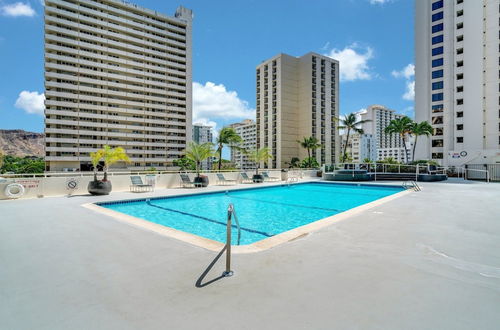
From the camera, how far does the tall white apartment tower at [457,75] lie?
39.3m

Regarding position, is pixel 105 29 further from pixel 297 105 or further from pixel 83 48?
pixel 297 105

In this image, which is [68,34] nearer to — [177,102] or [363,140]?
[177,102]

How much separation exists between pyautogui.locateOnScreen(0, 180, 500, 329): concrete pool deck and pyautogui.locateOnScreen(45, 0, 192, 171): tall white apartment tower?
6148 centimetres

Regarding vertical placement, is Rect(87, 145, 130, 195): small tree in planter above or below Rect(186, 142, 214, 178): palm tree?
below

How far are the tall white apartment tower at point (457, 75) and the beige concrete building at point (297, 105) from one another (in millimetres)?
25046

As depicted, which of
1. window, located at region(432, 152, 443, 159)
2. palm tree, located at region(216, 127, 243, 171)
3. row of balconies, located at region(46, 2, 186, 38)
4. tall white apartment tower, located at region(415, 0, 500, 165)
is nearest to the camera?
palm tree, located at region(216, 127, 243, 171)

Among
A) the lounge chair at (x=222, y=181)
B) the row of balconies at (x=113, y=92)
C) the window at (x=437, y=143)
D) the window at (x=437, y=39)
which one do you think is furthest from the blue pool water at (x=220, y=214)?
the row of balconies at (x=113, y=92)

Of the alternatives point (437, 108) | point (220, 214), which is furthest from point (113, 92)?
point (437, 108)

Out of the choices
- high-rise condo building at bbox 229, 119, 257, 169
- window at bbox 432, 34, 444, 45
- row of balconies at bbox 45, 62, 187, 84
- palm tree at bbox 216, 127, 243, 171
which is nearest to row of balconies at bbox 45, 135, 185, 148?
row of balconies at bbox 45, 62, 187, 84

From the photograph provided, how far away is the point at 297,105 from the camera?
71812 mm

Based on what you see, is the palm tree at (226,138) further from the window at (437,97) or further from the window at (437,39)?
the window at (437,39)

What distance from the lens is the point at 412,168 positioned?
2230 centimetres

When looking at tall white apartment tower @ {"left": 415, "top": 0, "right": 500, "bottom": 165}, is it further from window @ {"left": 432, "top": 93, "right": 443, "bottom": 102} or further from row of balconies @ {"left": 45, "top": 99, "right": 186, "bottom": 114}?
row of balconies @ {"left": 45, "top": 99, "right": 186, "bottom": 114}

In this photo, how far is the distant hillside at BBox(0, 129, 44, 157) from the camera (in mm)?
118000
